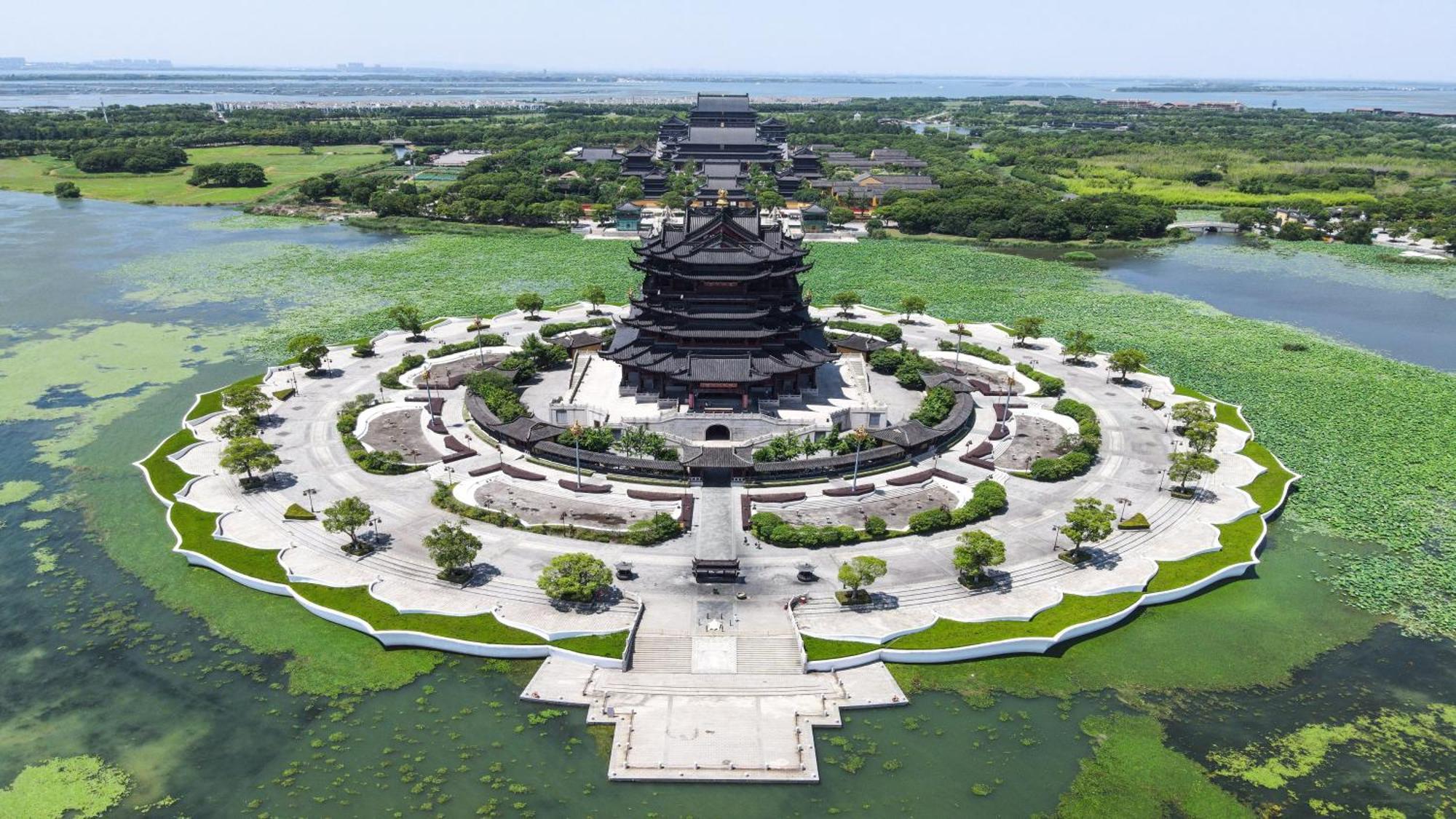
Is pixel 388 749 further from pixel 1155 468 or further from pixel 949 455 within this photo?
pixel 1155 468

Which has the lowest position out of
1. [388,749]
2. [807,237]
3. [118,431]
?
[388,749]

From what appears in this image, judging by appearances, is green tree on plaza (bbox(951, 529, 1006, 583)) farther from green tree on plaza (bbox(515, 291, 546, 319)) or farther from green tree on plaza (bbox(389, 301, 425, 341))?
green tree on plaza (bbox(389, 301, 425, 341))

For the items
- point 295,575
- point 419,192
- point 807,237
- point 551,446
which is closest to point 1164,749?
point 551,446

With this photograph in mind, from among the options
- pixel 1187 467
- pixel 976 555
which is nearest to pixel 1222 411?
pixel 1187 467

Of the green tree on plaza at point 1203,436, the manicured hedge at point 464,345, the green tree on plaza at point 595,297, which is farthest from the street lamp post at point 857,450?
the green tree on plaza at point 595,297

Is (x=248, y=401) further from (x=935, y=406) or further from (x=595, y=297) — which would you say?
(x=935, y=406)

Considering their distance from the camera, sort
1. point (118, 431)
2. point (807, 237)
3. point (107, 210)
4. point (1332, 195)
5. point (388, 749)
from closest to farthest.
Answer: point (388, 749)
point (118, 431)
point (807, 237)
point (107, 210)
point (1332, 195)

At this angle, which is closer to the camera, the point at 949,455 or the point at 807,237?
the point at 949,455
